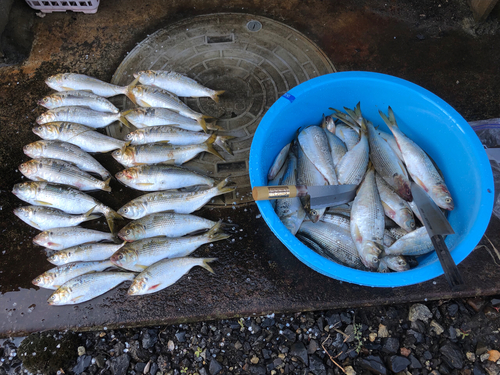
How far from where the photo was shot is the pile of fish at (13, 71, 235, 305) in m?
2.56

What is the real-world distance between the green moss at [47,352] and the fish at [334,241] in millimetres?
2170

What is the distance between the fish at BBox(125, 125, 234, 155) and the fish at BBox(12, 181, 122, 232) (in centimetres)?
67

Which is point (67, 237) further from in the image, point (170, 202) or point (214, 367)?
point (214, 367)

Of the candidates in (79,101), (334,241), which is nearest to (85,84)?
(79,101)

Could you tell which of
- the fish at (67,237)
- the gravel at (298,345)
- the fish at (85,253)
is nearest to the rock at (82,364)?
the gravel at (298,345)

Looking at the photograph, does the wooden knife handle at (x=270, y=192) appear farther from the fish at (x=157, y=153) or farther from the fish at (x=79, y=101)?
the fish at (x=79, y=101)

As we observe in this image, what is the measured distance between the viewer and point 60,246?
2697mm

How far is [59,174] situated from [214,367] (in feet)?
7.15

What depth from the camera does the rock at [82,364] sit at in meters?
2.56

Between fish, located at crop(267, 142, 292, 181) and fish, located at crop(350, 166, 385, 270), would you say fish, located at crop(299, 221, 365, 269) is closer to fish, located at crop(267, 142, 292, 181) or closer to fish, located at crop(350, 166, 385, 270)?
fish, located at crop(350, 166, 385, 270)

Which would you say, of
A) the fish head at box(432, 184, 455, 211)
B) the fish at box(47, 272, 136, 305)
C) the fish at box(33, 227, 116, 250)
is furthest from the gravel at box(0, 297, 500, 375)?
the fish head at box(432, 184, 455, 211)

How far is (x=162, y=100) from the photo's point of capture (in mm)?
3098

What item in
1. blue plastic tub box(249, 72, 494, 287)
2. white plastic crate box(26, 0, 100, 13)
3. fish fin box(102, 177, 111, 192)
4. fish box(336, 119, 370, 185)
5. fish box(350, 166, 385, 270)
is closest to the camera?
blue plastic tub box(249, 72, 494, 287)

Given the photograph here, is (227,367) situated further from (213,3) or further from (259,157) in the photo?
(213,3)
